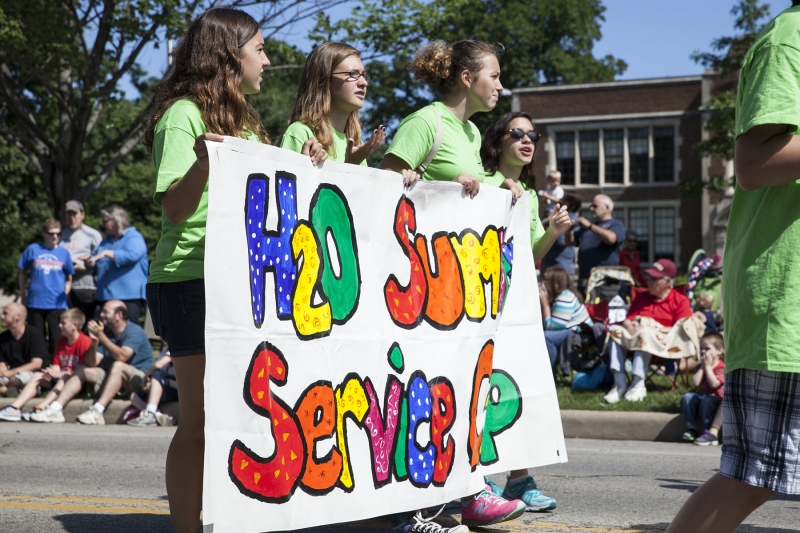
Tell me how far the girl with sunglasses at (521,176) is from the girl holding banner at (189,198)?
5.77 feet

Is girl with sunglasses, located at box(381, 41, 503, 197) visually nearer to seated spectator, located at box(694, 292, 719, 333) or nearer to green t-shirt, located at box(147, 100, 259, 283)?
green t-shirt, located at box(147, 100, 259, 283)

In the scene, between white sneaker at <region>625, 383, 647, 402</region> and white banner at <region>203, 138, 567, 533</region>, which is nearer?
white banner at <region>203, 138, 567, 533</region>

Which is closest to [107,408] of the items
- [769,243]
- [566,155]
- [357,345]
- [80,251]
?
[80,251]

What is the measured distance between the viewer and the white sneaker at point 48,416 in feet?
31.6

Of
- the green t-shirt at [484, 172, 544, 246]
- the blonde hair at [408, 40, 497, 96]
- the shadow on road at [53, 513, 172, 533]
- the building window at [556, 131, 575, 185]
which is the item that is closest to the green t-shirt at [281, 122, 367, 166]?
the blonde hair at [408, 40, 497, 96]

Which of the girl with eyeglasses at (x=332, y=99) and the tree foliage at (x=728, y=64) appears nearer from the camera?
the girl with eyeglasses at (x=332, y=99)

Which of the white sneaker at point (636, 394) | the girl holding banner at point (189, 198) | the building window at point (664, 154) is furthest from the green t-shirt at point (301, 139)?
the building window at point (664, 154)

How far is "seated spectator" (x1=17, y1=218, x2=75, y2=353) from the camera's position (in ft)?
37.8

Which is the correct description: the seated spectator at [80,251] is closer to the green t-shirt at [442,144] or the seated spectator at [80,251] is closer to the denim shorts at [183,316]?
the green t-shirt at [442,144]

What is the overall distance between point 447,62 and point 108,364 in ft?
22.8

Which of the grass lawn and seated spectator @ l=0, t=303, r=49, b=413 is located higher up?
seated spectator @ l=0, t=303, r=49, b=413

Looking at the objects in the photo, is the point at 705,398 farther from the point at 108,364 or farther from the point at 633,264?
the point at 108,364

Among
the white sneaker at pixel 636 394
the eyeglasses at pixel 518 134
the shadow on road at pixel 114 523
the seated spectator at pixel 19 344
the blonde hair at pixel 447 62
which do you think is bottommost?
the shadow on road at pixel 114 523

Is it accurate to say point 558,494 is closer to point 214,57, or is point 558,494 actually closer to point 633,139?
point 214,57
